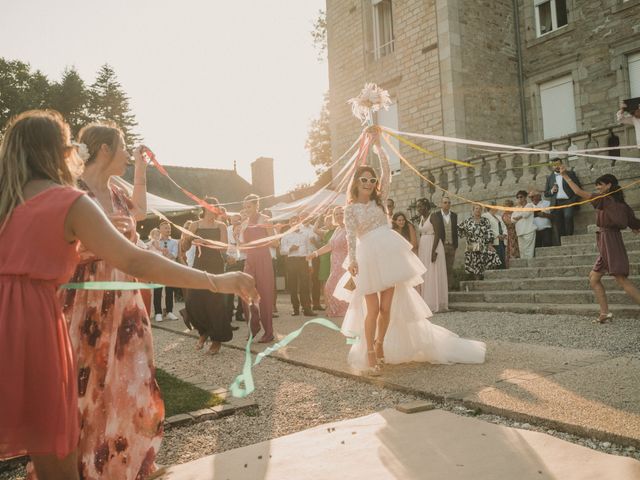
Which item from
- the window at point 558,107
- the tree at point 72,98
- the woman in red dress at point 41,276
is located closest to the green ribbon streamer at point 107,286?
the woman in red dress at point 41,276

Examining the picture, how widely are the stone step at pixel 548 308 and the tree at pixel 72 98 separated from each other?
116 ft

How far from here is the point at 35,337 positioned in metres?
1.80

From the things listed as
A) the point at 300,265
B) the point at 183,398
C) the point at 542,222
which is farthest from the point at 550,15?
the point at 183,398

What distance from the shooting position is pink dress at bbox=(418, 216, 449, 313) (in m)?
10.1

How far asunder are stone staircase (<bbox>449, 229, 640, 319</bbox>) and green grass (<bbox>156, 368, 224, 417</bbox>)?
244 inches

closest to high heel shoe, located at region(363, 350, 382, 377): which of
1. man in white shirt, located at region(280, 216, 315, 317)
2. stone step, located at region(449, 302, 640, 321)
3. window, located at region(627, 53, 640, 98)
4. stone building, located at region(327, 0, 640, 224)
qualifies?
stone step, located at region(449, 302, 640, 321)

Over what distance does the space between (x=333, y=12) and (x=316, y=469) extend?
19332 millimetres

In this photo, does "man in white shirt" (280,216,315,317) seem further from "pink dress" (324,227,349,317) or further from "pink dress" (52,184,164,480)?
"pink dress" (52,184,164,480)

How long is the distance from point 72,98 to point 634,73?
36921 mm

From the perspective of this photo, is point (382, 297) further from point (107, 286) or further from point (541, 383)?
point (107, 286)

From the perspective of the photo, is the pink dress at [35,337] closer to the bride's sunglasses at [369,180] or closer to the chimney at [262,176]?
the bride's sunglasses at [369,180]

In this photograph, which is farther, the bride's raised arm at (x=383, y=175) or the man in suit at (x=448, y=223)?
the man in suit at (x=448, y=223)

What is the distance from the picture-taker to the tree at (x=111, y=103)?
42.6m

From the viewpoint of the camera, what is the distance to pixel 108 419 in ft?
8.69
